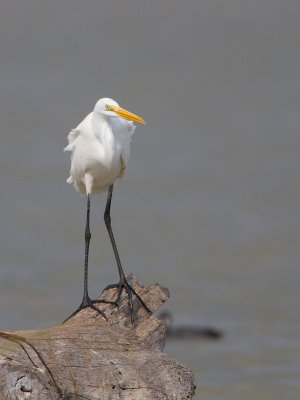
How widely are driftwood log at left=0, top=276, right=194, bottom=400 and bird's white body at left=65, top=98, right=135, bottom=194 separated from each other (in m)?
1.95

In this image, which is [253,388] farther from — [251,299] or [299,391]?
[251,299]

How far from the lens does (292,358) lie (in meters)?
14.6

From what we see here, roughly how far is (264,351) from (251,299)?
7.75 feet

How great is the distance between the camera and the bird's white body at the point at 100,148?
8914mm

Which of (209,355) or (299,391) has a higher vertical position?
(209,355)

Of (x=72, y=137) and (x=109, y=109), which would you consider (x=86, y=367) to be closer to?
(x=109, y=109)

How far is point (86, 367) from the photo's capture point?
6.98 metres

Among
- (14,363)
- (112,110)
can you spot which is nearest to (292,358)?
(112,110)

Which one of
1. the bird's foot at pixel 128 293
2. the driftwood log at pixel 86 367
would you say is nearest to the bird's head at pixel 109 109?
the bird's foot at pixel 128 293

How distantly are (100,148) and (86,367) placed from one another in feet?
8.64

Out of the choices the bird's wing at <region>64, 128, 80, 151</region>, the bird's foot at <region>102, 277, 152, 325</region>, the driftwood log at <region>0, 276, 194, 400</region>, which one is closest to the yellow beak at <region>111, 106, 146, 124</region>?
the bird's wing at <region>64, 128, 80, 151</region>

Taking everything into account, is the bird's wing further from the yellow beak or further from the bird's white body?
the yellow beak

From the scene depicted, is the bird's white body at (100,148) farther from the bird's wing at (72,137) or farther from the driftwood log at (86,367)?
the driftwood log at (86,367)

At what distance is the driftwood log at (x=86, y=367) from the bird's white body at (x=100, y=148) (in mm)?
1951
